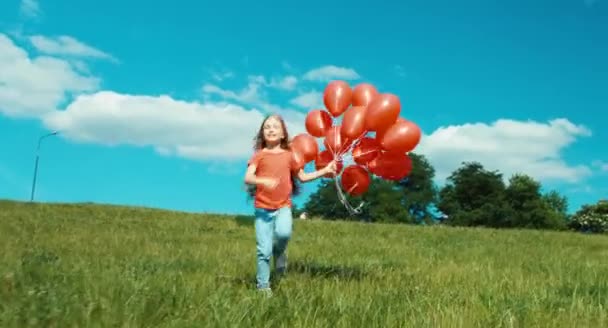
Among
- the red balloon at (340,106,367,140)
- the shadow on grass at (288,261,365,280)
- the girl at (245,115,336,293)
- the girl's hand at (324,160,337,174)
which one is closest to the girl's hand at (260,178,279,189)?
the girl at (245,115,336,293)

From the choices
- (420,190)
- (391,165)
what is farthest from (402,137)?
(420,190)

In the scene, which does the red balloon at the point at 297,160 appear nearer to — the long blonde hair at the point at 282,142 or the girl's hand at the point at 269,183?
the long blonde hair at the point at 282,142

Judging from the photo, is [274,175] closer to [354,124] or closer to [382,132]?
[354,124]

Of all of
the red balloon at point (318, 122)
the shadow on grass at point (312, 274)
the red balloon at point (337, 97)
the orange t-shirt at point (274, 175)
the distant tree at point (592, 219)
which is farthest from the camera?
the distant tree at point (592, 219)

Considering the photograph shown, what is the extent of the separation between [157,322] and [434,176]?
58.4 m

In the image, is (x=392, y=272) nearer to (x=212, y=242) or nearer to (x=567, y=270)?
(x=567, y=270)

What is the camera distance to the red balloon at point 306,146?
701 cm

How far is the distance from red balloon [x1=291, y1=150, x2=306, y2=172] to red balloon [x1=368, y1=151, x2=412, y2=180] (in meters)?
0.83

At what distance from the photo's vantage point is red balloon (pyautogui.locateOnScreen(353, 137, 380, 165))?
23.1 ft

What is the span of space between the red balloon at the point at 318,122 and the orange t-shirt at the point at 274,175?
689 millimetres

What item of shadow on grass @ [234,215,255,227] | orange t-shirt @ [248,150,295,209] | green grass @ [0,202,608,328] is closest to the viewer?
green grass @ [0,202,608,328]

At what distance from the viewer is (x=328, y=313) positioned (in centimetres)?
457

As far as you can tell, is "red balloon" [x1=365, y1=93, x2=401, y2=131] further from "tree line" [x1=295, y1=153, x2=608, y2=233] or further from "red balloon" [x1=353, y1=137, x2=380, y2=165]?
"tree line" [x1=295, y1=153, x2=608, y2=233]

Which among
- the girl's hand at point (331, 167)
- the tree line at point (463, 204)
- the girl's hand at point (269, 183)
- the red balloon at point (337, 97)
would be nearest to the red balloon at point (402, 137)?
the girl's hand at point (331, 167)
